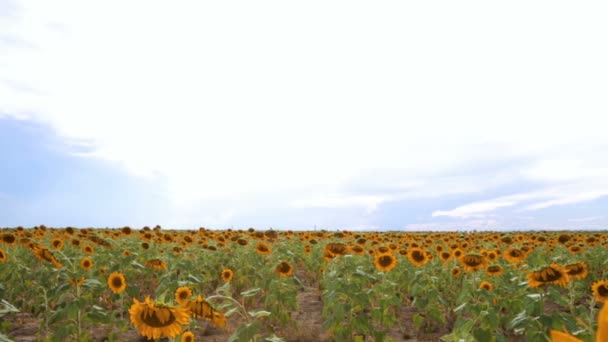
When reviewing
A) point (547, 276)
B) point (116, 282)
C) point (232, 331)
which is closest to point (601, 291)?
point (547, 276)

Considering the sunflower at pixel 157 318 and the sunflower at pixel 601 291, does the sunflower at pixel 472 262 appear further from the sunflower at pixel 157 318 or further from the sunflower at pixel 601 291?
Answer: the sunflower at pixel 157 318

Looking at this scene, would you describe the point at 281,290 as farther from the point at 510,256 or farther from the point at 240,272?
the point at 510,256

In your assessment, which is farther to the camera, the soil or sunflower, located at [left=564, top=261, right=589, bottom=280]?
the soil

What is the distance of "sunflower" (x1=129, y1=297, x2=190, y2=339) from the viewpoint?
3.93 m

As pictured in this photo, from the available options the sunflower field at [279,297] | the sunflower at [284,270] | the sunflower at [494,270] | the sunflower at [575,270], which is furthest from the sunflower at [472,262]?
the sunflower at [284,270]

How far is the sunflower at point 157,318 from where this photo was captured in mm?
3926

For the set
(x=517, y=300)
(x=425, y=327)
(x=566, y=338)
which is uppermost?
(x=566, y=338)

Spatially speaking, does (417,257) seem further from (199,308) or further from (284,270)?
(199,308)

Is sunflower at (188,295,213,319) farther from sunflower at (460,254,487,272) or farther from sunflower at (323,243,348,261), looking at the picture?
sunflower at (460,254,487,272)

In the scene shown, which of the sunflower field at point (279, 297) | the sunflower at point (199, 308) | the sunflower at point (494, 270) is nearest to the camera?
the sunflower at point (199, 308)

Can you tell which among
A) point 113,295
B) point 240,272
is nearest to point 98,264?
point 113,295

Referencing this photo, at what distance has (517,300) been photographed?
24.0 ft

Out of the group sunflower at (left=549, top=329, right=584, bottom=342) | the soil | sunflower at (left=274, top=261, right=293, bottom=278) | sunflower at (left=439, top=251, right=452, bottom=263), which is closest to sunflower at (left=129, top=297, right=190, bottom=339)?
sunflower at (left=549, top=329, right=584, bottom=342)

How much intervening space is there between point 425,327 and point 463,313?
1109 mm
